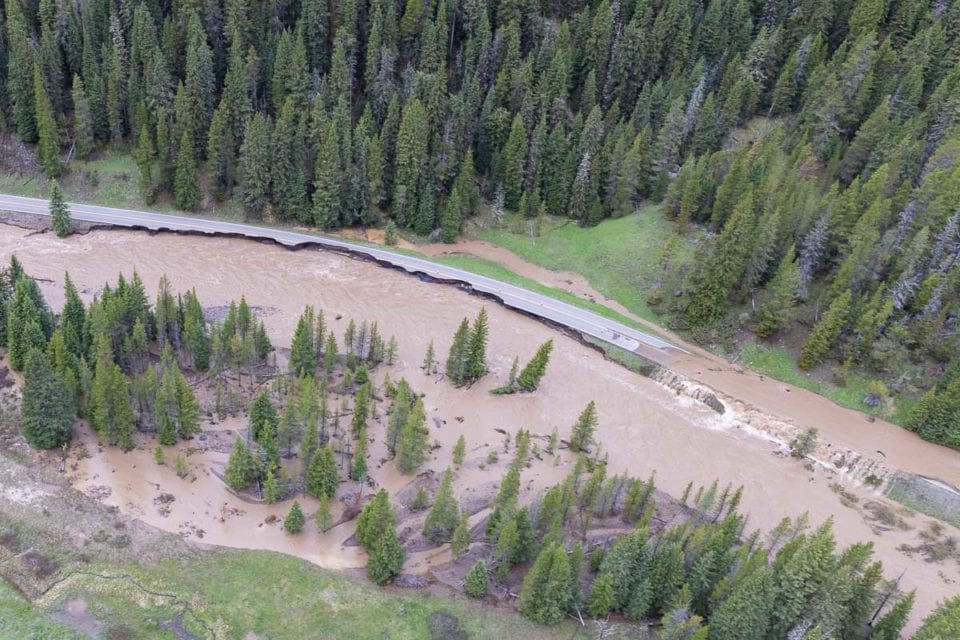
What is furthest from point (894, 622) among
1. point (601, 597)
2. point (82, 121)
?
point (82, 121)

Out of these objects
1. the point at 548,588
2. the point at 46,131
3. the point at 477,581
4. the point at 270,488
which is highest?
the point at 46,131

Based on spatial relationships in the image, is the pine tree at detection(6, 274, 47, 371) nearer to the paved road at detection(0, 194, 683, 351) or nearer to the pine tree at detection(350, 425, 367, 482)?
the paved road at detection(0, 194, 683, 351)

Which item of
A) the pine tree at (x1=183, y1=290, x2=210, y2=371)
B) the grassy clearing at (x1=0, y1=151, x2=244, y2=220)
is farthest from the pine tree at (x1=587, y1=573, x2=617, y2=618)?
the grassy clearing at (x1=0, y1=151, x2=244, y2=220)

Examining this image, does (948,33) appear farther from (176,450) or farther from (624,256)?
(176,450)

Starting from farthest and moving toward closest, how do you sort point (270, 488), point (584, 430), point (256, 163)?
point (256, 163), point (584, 430), point (270, 488)

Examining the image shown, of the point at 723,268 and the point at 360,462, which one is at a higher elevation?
the point at 723,268

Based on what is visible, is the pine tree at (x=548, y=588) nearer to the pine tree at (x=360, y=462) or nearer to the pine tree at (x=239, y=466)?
the pine tree at (x=360, y=462)

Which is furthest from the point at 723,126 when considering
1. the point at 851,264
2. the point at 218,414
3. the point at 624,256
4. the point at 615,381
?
the point at 218,414

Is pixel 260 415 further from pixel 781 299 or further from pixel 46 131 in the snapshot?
pixel 46 131

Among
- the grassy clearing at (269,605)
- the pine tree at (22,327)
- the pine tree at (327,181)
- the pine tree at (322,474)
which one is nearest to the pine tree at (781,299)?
the grassy clearing at (269,605)
